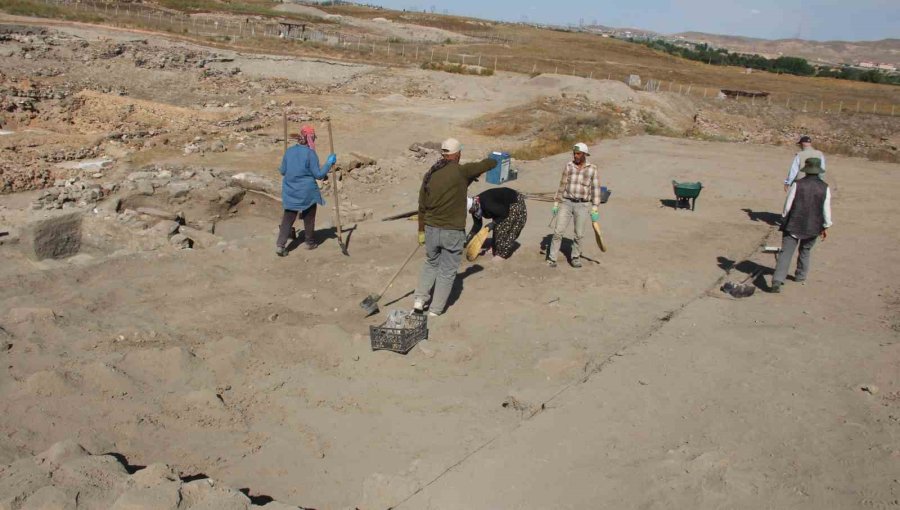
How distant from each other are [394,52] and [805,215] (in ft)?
140

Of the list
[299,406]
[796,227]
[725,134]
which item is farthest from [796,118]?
[299,406]

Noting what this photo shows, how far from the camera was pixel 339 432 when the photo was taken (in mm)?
5184

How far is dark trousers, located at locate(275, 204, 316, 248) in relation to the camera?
9164 mm

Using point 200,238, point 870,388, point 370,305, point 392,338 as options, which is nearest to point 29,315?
point 370,305

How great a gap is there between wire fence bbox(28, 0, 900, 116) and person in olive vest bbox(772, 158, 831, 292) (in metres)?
30.2

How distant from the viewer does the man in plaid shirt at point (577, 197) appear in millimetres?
8523

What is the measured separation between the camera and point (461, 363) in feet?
20.6

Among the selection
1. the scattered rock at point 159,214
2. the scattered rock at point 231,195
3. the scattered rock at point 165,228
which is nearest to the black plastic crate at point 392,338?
the scattered rock at point 165,228

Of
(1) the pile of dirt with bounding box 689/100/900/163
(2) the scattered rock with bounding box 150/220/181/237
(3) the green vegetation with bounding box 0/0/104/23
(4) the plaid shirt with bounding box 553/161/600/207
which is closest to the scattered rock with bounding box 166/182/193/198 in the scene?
(2) the scattered rock with bounding box 150/220/181/237

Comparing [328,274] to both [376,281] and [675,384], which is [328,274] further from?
[675,384]

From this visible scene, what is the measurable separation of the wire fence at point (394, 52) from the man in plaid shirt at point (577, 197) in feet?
96.3

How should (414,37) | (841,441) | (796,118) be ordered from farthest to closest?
1. (414,37)
2. (796,118)
3. (841,441)

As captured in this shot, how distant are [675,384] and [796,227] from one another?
343cm

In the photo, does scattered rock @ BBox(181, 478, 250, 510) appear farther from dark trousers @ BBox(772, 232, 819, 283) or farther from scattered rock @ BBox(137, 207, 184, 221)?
scattered rock @ BBox(137, 207, 184, 221)
